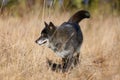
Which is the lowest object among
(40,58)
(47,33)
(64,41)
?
(40,58)

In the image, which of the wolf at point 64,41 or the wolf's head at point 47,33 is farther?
the wolf's head at point 47,33

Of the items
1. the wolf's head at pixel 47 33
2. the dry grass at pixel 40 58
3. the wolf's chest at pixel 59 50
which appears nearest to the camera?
the dry grass at pixel 40 58

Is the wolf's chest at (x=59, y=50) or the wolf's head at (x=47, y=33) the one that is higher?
the wolf's head at (x=47, y=33)

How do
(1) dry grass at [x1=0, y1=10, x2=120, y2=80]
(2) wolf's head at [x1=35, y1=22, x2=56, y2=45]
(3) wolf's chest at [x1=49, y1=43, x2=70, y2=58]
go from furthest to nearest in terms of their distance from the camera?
1. (2) wolf's head at [x1=35, y1=22, x2=56, y2=45]
2. (3) wolf's chest at [x1=49, y1=43, x2=70, y2=58]
3. (1) dry grass at [x1=0, y1=10, x2=120, y2=80]

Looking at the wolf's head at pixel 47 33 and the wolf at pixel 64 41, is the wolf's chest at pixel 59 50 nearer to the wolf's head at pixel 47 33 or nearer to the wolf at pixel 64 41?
the wolf at pixel 64 41

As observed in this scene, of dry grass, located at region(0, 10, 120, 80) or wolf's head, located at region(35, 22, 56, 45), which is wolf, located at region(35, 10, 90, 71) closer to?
wolf's head, located at region(35, 22, 56, 45)

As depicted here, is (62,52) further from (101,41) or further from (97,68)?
(101,41)

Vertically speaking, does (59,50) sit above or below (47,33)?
below

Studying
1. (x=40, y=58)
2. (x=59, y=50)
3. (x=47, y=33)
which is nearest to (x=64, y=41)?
(x=59, y=50)

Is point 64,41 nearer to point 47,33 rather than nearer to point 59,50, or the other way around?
point 59,50

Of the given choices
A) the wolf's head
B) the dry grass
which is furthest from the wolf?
the dry grass

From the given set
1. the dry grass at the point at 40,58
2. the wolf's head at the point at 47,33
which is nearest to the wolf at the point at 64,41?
the wolf's head at the point at 47,33

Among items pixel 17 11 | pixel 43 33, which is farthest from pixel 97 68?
pixel 17 11

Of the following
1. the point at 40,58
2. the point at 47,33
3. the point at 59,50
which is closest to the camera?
the point at 40,58
